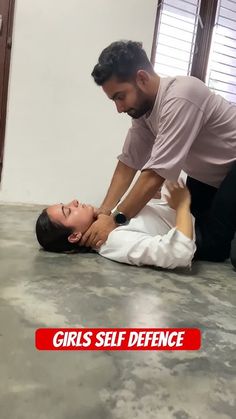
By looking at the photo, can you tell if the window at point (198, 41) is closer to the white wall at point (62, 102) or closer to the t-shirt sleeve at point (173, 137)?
the white wall at point (62, 102)

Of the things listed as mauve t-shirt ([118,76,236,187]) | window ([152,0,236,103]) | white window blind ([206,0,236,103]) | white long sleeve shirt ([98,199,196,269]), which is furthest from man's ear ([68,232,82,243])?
white window blind ([206,0,236,103])

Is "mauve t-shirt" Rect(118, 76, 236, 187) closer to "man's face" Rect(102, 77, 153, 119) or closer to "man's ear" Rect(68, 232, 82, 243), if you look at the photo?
"man's face" Rect(102, 77, 153, 119)

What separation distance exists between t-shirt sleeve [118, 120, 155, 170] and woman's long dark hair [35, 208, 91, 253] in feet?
1.88

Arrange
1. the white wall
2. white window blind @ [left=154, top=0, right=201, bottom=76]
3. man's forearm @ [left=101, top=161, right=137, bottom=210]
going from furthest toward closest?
1. white window blind @ [left=154, top=0, right=201, bottom=76]
2. the white wall
3. man's forearm @ [left=101, top=161, right=137, bottom=210]

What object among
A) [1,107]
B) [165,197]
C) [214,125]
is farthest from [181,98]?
[1,107]

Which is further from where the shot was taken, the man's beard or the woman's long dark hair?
the man's beard

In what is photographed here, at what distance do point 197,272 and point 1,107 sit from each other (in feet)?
6.09

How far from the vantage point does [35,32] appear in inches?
105

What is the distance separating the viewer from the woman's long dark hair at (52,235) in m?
1.48

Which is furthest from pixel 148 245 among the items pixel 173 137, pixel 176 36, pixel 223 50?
pixel 223 50

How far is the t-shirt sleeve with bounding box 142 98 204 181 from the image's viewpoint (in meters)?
1.49

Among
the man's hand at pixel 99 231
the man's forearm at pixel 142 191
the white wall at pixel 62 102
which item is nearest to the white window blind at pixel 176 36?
the white wall at pixel 62 102

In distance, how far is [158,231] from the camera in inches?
61.1

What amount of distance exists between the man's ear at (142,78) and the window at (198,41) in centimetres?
169
